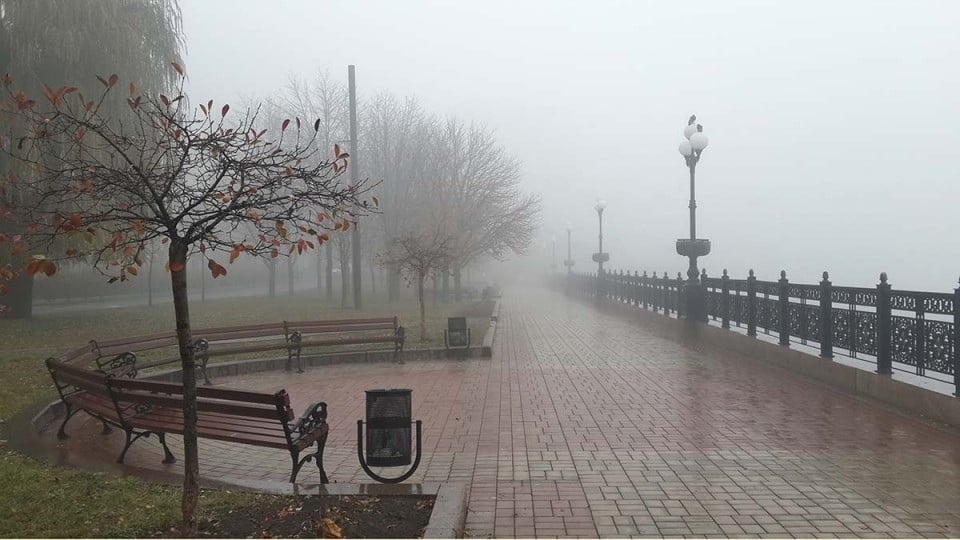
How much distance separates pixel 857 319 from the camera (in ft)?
32.9

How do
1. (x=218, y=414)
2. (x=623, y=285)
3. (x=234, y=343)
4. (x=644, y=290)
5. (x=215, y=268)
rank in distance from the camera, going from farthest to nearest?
(x=623, y=285), (x=644, y=290), (x=234, y=343), (x=218, y=414), (x=215, y=268)

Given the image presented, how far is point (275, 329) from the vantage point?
13.6 metres

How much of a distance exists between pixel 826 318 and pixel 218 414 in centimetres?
898

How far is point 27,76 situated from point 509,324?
1522 cm

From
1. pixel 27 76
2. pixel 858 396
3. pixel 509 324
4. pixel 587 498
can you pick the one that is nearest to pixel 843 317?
pixel 858 396

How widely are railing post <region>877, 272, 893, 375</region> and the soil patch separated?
A: 7014mm

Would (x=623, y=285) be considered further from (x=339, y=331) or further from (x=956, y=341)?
(x=956, y=341)

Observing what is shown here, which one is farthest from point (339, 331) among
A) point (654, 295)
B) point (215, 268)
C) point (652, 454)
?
point (654, 295)

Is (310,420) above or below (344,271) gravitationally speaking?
below

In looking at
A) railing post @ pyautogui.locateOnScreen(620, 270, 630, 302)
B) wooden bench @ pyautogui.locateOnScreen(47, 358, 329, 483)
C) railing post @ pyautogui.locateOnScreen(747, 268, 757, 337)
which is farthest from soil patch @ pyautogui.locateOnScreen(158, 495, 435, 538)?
railing post @ pyautogui.locateOnScreen(620, 270, 630, 302)

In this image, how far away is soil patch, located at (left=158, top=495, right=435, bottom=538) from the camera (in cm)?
432

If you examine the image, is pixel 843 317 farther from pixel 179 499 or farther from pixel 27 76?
pixel 27 76

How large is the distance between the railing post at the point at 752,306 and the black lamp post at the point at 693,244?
11.9ft

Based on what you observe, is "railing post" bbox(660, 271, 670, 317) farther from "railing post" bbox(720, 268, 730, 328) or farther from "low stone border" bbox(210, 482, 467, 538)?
"low stone border" bbox(210, 482, 467, 538)
